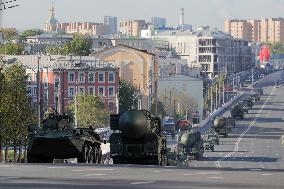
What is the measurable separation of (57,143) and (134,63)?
140m

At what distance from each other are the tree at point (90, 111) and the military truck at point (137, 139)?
265ft

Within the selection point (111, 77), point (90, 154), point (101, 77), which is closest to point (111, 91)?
point (111, 77)

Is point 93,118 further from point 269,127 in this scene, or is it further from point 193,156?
point 269,127

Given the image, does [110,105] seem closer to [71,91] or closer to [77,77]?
[71,91]

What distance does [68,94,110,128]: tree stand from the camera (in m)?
125

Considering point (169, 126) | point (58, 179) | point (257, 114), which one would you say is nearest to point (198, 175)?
point (58, 179)

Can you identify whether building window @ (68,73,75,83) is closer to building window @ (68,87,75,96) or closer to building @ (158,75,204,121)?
building window @ (68,87,75,96)

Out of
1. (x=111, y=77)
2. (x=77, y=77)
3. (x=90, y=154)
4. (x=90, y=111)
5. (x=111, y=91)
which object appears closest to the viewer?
(x=90, y=154)

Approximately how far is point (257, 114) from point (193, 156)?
3468 inches

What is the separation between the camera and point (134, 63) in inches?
7023

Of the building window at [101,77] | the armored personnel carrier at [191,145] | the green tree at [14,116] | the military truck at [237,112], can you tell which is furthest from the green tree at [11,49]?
the green tree at [14,116]

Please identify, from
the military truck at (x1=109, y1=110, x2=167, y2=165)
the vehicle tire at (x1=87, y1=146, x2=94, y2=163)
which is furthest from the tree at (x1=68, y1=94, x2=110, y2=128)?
the vehicle tire at (x1=87, y1=146, x2=94, y2=163)

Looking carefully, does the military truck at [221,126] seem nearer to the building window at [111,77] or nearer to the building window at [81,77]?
the building window at [111,77]

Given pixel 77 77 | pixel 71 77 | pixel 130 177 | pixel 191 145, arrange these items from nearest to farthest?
pixel 130 177 → pixel 191 145 → pixel 71 77 → pixel 77 77
